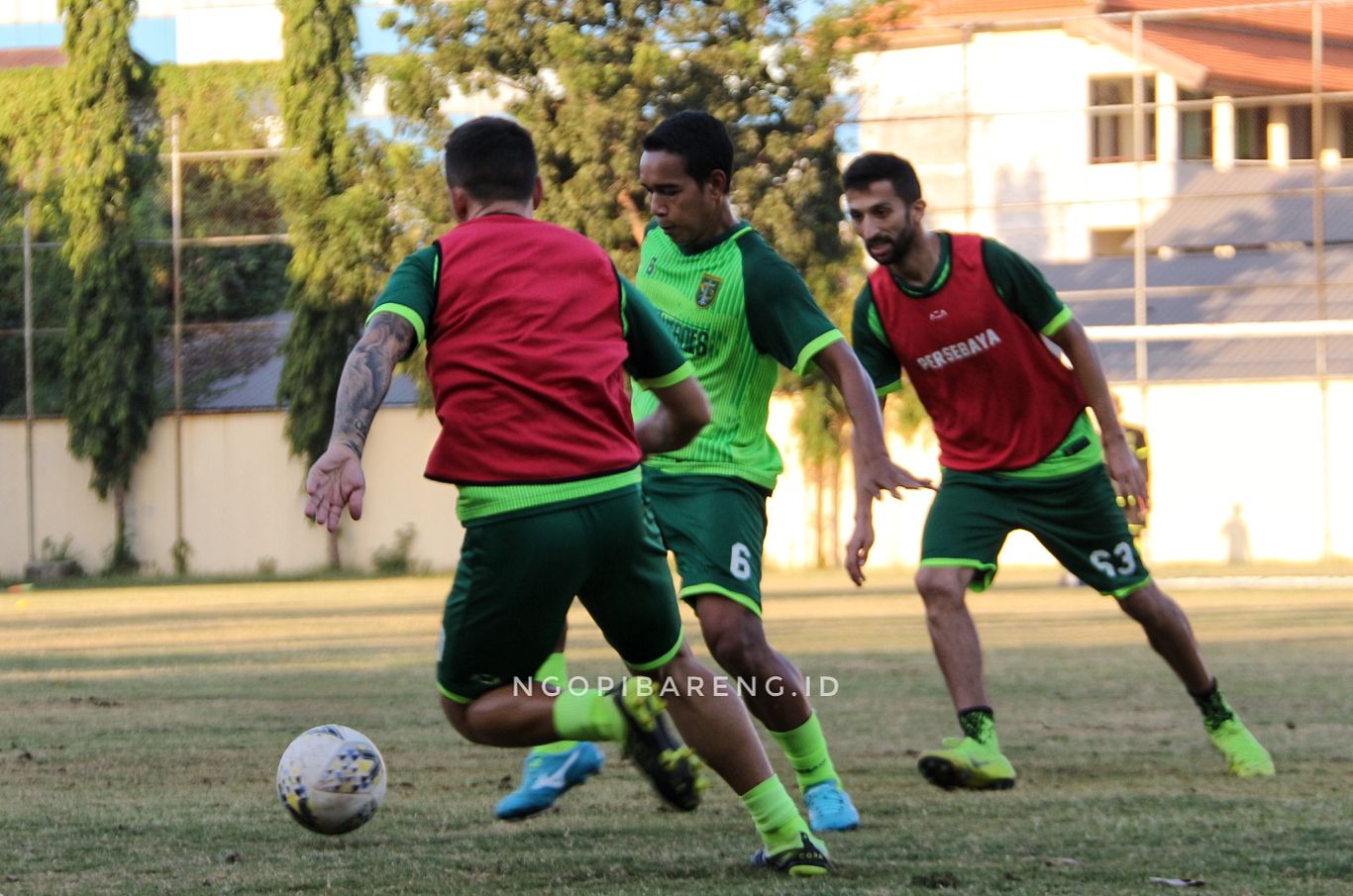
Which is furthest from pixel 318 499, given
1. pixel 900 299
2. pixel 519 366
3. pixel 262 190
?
pixel 262 190

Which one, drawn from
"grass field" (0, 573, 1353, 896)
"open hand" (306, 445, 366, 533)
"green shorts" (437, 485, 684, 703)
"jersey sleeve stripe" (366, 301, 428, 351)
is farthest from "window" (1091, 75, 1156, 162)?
"open hand" (306, 445, 366, 533)

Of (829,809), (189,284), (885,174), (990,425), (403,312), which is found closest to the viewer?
(403,312)

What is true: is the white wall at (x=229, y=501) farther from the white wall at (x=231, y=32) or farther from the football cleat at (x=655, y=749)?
the football cleat at (x=655, y=749)

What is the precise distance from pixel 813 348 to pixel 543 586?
1433 mm

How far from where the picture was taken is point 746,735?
4684mm

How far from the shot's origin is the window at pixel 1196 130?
1220 inches

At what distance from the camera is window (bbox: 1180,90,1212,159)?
31.0 m

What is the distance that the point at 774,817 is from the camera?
4.65 m

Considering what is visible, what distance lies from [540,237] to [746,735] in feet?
4.33

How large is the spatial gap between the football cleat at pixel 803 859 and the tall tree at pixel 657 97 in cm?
2502

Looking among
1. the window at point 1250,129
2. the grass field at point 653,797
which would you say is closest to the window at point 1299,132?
the window at point 1250,129

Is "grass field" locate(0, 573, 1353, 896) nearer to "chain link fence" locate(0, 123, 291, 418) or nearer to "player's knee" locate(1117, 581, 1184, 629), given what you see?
"player's knee" locate(1117, 581, 1184, 629)

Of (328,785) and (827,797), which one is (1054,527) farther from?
(328,785)

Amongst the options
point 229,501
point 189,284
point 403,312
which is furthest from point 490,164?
point 189,284
